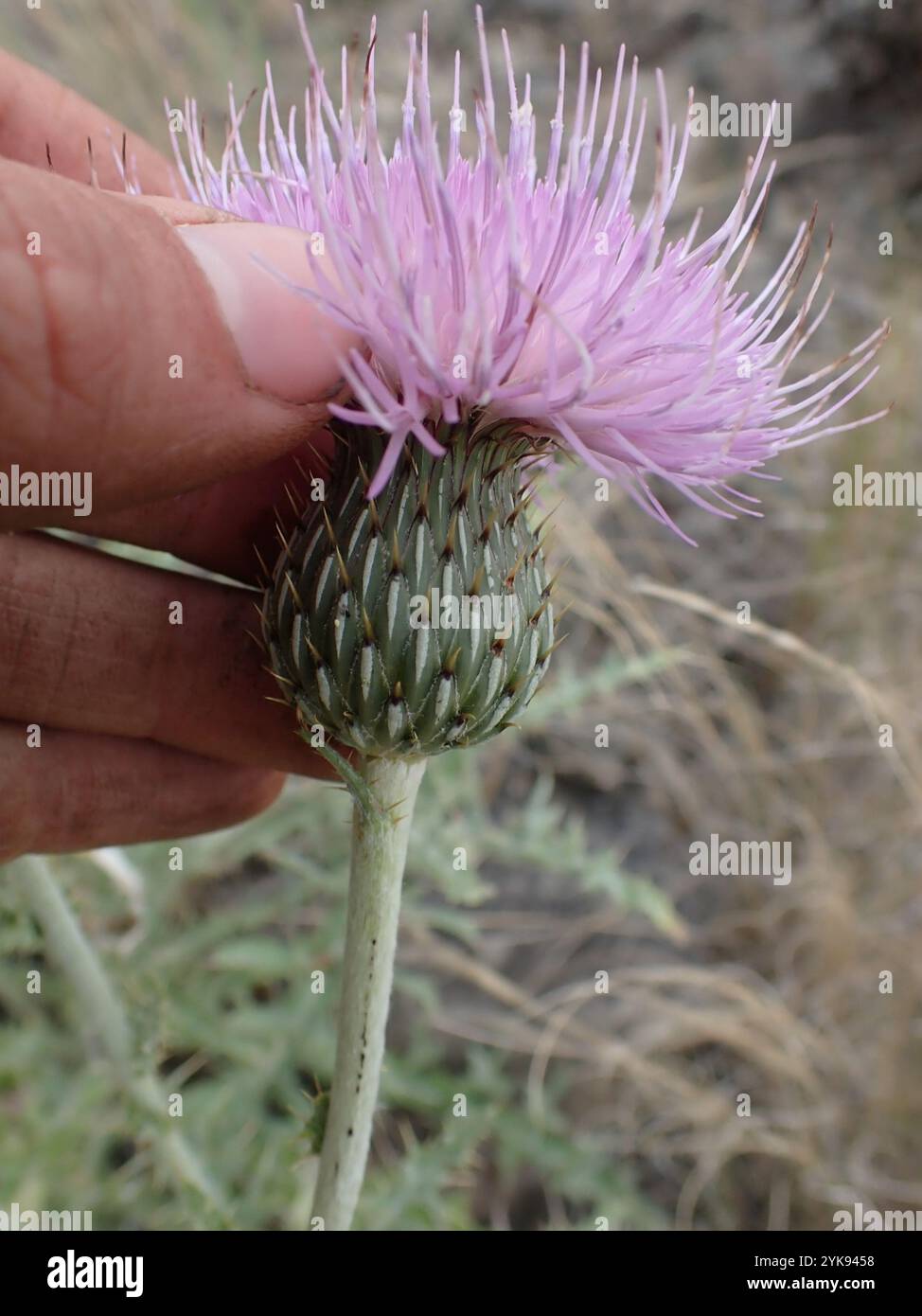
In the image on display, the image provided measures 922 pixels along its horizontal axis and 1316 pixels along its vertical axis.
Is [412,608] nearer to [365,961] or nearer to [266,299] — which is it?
[266,299]

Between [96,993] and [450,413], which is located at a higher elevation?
[450,413]

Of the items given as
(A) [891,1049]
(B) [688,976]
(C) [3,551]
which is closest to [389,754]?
(C) [3,551]

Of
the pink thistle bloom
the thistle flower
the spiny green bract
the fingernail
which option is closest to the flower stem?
the thistle flower

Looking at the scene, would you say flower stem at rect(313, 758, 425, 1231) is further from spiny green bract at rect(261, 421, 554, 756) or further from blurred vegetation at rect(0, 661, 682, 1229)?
blurred vegetation at rect(0, 661, 682, 1229)

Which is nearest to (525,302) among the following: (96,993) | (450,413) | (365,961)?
(450,413)

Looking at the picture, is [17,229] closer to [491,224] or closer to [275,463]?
[491,224]
